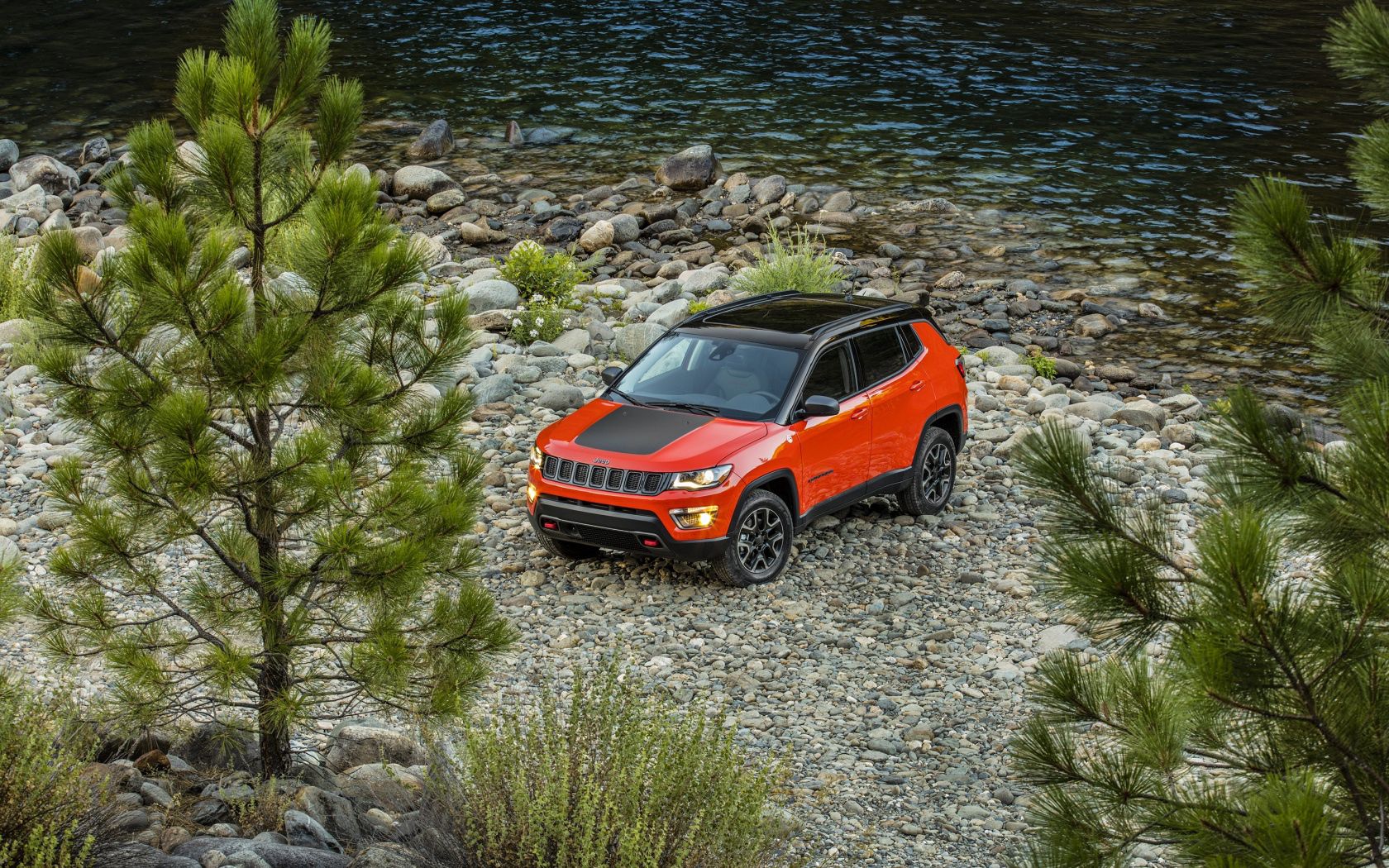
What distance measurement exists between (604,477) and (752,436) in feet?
3.70

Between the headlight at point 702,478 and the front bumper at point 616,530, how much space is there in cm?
30

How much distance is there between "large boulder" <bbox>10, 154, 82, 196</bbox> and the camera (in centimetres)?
2411

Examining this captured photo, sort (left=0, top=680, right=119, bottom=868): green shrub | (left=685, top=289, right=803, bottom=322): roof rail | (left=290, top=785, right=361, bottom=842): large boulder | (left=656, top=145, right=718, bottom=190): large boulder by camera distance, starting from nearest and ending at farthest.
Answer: (left=0, top=680, right=119, bottom=868): green shrub
(left=290, top=785, right=361, bottom=842): large boulder
(left=685, top=289, right=803, bottom=322): roof rail
(left=656, top=145, right=718, bottom=190): large boulder

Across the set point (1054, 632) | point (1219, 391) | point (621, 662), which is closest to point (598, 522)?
point (621, 662)

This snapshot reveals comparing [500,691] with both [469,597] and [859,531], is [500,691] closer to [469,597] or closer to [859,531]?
[469,597]

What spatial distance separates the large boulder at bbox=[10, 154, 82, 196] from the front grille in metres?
17.5

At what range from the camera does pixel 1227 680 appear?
12.4 feet

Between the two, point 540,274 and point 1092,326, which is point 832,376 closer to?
point 540,274

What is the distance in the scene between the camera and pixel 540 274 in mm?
16516

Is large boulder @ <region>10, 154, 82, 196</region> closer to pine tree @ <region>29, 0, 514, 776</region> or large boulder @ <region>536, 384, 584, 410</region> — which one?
large boulder @ <region>536, 384, 584, 410</region>

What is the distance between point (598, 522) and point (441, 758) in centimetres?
361

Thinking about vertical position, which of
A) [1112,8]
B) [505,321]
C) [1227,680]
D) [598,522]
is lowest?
[1112,8]

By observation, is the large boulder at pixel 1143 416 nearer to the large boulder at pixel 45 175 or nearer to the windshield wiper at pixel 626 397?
the windshield wiper at pixel 626 397

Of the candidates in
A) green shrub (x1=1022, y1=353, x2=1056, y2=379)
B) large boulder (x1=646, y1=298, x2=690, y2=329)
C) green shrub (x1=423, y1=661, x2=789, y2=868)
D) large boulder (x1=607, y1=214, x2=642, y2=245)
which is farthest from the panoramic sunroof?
large boulder (x1=607, y1=214, x2=642, y2=245)
